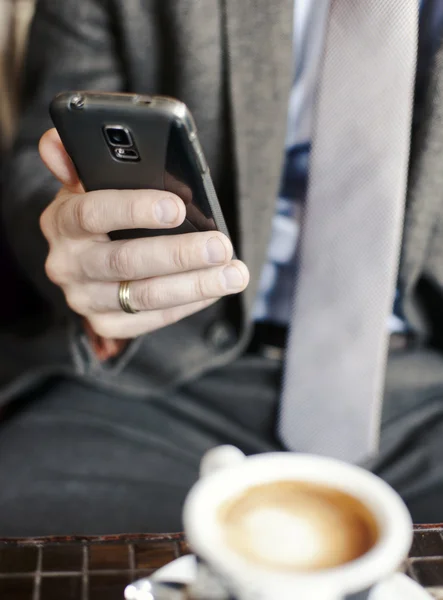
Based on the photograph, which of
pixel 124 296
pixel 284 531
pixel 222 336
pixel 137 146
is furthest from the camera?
pixel 222 336

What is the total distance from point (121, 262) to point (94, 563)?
0.71 ft

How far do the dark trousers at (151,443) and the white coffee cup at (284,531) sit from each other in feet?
0.87

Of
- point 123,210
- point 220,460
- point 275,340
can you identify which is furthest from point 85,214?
point 275,340

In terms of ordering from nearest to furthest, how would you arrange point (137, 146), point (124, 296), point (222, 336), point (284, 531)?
1. point (284, 531)
2. point (137, 146)
3. point (124, 296)
4. point (222, 336)

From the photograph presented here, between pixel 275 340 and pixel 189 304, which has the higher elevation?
pixel 189 304

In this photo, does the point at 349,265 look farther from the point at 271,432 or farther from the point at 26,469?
the point at 26,469

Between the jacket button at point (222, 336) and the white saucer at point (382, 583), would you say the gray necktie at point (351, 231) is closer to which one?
the jacket button at point (222, 336)

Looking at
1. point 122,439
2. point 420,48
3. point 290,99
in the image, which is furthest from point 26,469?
point 420,48

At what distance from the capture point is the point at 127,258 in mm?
519

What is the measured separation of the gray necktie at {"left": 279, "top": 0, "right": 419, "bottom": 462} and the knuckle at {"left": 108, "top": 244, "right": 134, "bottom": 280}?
23 centimetres

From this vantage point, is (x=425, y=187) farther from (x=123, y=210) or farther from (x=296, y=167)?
(x=123, y=210)

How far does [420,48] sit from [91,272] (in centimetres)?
41

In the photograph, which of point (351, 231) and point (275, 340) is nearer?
point (351, 231)

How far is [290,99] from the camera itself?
0.73 m
